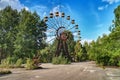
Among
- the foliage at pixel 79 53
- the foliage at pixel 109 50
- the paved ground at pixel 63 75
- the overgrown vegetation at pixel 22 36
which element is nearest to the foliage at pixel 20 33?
the overgrown vegetation at pixel 22 36

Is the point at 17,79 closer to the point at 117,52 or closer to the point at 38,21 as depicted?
the point at 117,52

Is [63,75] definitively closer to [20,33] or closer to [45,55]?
[20,33]

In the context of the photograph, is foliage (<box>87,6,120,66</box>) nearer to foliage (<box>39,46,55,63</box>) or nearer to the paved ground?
the paved ground

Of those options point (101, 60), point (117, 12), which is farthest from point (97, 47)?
point (117, 12)

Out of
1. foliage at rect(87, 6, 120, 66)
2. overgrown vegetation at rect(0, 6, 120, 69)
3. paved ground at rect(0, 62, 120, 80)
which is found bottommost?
paved ground at rect(0, 62, 120, 80)

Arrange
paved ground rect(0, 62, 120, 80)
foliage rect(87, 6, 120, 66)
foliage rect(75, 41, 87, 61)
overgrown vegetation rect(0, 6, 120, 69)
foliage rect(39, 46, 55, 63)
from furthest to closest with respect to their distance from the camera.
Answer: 1. foliage rect(75, 41, 87, 61)
2. foliage rect(39, 46, 55, 63)
3. overgrown vegetation rect(0, 6, 120, 69)
4. foliage rect(87, 6, 120, 66)
5. paved ground rect(0, 62, 120, 80)

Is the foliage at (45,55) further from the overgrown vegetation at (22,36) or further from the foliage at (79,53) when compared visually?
the foliage at (79,53)

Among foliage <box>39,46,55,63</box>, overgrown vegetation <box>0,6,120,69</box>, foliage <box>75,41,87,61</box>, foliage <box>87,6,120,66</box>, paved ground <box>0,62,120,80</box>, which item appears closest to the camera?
paved ground <box>0,62,120,80</box>

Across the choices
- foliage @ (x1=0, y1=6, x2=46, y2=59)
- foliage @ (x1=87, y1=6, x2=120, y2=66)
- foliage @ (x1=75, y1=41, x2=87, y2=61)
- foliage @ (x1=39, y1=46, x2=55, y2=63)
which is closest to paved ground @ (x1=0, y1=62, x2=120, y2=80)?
foliage @ (x1=87, y1=6, x2=120, y2=66)

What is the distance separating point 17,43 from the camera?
53594 millimetres

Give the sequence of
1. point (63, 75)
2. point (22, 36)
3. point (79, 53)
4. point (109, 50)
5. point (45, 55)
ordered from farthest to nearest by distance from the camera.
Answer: point (79, 53) → point (45, 55) → point (22, 36) → point (109, 50) → point (63, 75)

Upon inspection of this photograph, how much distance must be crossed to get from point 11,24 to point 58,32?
13042 millimetres

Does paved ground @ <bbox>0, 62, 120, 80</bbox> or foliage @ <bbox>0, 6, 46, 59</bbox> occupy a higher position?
foliage @ <bbox>0, 6, 46, 59</bbox>

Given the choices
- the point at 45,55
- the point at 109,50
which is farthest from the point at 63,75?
the point at 45,55
